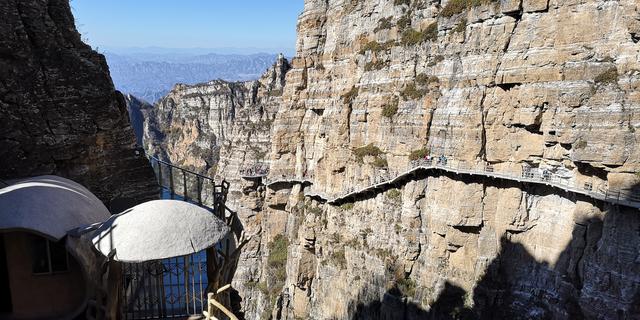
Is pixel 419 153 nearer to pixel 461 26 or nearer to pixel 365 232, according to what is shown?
pixel 365 232

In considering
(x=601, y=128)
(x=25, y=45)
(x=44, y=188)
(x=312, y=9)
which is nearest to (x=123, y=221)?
(x=44, y=188)

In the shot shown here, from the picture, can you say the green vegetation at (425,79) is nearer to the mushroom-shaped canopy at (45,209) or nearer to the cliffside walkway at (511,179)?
the cliffside walkway at (511,179)

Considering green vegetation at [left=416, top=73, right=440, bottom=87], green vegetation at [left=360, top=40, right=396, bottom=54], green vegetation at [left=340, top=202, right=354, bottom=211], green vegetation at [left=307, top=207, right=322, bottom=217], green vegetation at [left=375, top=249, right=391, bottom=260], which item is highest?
green vegetation at [left=360, top=40, right=396, bottom=54]

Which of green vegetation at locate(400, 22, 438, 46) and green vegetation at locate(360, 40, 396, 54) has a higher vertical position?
green vegetation at locate(400, 22, 438, 46)

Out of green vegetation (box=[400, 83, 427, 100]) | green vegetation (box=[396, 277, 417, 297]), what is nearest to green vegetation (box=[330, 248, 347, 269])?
green vegetation (box=[396, 277, 417, 297])

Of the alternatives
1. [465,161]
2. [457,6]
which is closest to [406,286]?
[465,161]

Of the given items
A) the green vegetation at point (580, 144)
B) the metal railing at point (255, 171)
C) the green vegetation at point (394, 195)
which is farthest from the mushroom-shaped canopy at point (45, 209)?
the metal railing at point (255, 171)

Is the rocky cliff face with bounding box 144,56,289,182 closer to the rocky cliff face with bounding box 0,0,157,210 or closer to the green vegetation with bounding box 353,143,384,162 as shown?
the green vegetation with bounding box 353,143,384,162
